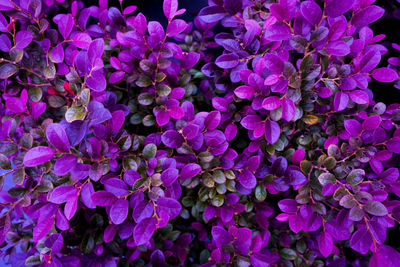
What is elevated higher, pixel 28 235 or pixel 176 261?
pixel 28 235

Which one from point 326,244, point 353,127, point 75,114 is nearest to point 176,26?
point 75,114

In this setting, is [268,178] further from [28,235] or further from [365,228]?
[28,235]

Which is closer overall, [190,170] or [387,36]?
[190,170]

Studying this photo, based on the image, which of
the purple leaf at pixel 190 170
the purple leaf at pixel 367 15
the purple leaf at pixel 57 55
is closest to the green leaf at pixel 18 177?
the purple leaf at pixel 57 55

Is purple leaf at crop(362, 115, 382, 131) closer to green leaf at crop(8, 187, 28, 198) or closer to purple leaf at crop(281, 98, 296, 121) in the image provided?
purple leaf at crop(281, 98, 296, 121)

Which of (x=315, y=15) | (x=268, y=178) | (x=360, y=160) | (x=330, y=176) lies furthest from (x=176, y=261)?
(x=315, y=15)

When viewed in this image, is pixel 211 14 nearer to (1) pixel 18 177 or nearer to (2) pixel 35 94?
(2) pixel 35 94
